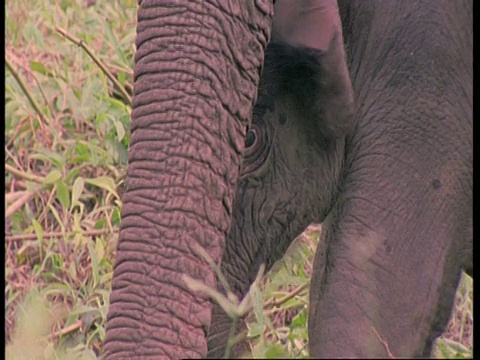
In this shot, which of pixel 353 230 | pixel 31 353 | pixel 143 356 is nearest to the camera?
pixel 143 356

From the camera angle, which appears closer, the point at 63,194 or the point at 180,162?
the point at 180,162

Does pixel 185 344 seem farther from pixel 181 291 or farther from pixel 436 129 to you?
pixel 436 129

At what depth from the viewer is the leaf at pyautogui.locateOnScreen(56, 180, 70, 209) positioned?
3785mm

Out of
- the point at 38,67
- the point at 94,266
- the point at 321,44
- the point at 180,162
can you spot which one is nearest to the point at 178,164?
the point at 180,162

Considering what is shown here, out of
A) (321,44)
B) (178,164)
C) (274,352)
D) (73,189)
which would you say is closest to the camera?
(274,352)

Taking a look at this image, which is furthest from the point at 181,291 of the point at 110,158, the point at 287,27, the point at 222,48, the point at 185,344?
the point at 110,158

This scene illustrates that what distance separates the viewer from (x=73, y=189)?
A: 148 inches

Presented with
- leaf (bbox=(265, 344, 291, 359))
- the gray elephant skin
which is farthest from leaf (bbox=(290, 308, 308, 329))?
leaf (bbox=(265, 344, 291, 359))

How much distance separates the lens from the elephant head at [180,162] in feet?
8.02

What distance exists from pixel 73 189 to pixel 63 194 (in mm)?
50

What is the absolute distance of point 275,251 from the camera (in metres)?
3.16

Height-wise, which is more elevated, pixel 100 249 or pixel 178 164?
pixel 178 164

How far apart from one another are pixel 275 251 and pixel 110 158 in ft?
2.82

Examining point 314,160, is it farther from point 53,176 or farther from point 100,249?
point 53,176
